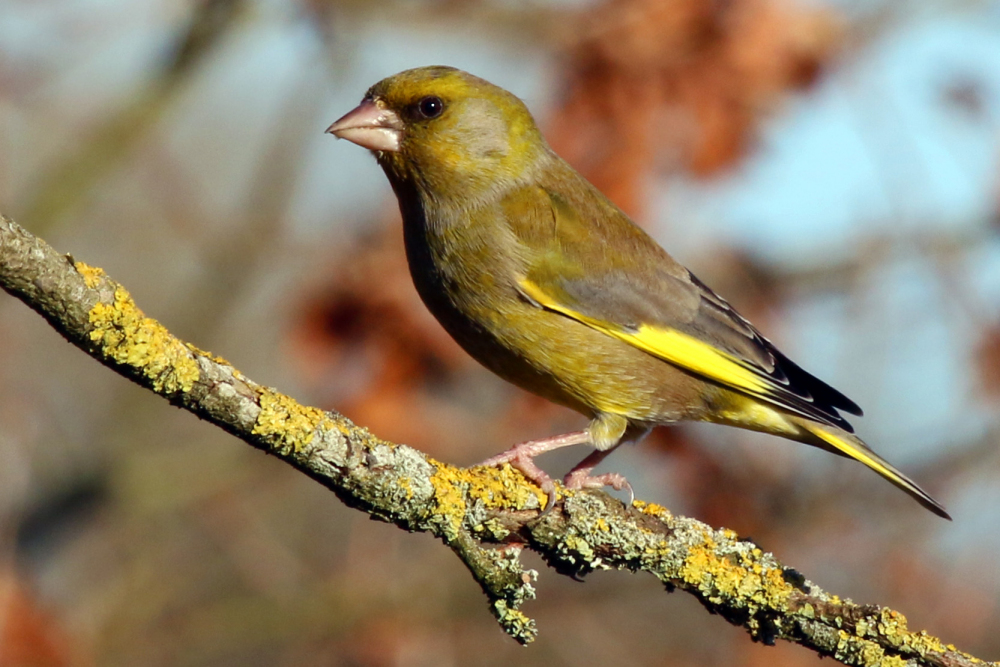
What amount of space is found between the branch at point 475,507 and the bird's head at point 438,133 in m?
1.66

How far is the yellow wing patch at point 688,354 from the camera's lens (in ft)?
14.6

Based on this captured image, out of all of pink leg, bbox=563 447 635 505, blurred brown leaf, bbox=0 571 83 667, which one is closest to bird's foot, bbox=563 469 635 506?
pink leg, bbox=563 447 635 505

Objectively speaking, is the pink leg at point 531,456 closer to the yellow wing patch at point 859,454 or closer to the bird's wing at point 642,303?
the bird's wing at point 642,303

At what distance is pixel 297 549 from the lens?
11094 millimetres

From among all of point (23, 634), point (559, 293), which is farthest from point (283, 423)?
point (23, 634)

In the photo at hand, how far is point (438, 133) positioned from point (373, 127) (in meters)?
0.28

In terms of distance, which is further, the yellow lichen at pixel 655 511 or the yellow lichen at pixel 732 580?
the yellow lichen at pixel 655 511

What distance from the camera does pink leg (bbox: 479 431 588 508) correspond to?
332cm

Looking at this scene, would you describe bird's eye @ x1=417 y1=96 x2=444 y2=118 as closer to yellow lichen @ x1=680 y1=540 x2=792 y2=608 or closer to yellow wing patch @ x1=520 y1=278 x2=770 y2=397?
yellow wing patch @ x1=520 y1=278 x2=770 y2=397

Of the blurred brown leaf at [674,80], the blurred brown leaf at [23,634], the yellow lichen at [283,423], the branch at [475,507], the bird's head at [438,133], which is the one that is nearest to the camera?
the branch at [475,507]

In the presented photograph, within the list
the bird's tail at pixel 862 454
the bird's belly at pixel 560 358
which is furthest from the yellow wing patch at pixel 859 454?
the bird's belly at pixel 560 358

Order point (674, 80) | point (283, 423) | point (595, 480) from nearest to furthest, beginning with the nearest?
point (283, 423)
point (595, 480)
point (674, 80)

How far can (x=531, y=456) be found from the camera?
3924mm

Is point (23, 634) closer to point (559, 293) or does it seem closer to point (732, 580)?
point (559, 293)
